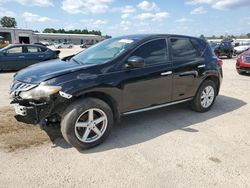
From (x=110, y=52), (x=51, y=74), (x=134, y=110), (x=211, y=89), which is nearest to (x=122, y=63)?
(x=110, y=52)

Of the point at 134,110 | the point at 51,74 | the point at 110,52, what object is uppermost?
the point at 110,52

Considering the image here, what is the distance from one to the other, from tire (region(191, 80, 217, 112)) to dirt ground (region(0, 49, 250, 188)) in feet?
1.26

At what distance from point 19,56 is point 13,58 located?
31cm

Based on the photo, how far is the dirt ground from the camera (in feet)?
10.2

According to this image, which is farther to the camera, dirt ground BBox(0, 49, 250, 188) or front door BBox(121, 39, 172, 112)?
front door BBox(121, 39, 172, 112)

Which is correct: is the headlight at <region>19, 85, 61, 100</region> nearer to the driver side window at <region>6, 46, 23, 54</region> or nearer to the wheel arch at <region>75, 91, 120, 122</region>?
the wheel arch at <region>75, 91, 120, 122</region>

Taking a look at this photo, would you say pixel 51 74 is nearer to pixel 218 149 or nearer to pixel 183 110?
pixel 218 149

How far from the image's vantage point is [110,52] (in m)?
4.52

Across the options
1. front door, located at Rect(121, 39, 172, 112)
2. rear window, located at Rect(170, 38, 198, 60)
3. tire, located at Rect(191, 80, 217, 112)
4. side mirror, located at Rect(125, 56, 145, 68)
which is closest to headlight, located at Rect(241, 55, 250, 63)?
tire, located at Rect(191, 80, 217, 112)

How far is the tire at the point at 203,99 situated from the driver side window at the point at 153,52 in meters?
1.33

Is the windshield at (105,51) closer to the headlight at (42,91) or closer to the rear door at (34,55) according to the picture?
the headlight at (42,91)

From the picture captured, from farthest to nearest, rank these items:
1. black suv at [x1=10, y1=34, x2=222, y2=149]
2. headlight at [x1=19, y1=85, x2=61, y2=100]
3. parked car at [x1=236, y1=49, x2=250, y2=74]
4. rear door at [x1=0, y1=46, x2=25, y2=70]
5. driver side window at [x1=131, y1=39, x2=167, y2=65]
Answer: rear door at [x1=0, y1=46, x2=25, y2=70] → parked car at [x1=236, y1=49, x2=250, y2=74] → driver side window at [x1=131, y1=39, x2=167, y2=65] → black suv at [x1=10, y1=34, x2=222, y2=149] → headlight at [x1=19, y1=85, x2=61, y2=100]

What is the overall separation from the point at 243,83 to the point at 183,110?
4.89m

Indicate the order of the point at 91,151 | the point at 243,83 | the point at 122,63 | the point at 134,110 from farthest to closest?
the point at 243,83, the point at 134,110, the point at 122,63, the point at 91,151
